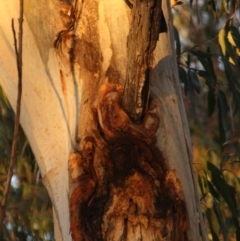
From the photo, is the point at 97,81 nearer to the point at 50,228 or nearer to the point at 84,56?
the point at 84,56

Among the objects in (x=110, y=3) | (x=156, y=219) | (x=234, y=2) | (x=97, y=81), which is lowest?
(x=156, y=219)

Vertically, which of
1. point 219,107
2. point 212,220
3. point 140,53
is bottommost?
point 212,220

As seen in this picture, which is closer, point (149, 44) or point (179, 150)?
point (149, 44)

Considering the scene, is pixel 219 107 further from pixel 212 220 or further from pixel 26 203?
pixel 26 203

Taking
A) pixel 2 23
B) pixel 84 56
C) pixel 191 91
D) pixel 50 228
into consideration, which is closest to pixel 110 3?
pixel 84 56

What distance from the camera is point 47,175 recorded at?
4.64 ft

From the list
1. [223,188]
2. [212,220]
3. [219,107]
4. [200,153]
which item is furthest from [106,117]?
[200,153]

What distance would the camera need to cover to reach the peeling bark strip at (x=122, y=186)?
4.18 ft

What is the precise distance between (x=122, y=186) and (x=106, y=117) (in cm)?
15

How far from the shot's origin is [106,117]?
1.33 meters

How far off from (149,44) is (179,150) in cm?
27

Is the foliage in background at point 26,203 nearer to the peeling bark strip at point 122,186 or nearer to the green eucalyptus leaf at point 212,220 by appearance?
the green eucalyptus leaf at point 212,220

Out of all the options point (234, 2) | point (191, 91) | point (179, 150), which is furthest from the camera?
point (234, 2)

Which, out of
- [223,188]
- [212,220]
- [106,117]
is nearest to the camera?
[106,117]
